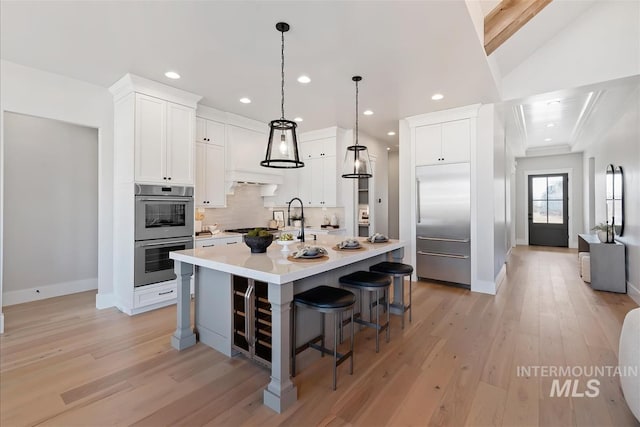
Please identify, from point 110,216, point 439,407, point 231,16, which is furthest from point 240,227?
point 439,407

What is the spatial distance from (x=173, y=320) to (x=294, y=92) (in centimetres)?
314

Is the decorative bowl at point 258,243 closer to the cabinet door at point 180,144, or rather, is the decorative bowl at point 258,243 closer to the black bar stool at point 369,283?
the black bar stool at point 369,283

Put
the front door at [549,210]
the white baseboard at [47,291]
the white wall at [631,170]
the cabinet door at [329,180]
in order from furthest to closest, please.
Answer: the front door at [549,210]
the cabinet door at [329,180]
the white wall at [631,170]
the white baseboard at [47,291]

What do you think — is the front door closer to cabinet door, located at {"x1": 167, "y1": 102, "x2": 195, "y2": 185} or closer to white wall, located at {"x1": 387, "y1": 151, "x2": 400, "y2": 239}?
white wall, located at {"x1": 387, "y1": 151, "x2": 400, "y2": 239}

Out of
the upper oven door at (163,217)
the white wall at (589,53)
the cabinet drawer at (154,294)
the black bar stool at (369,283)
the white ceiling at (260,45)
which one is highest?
the white wall at (589,53)

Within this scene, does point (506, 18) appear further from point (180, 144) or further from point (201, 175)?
point (201, 175)

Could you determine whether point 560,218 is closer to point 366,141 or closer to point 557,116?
point 557,116

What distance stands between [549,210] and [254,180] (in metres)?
9.11

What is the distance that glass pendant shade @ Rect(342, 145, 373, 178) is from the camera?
3.41m

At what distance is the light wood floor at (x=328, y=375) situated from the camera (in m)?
1.84

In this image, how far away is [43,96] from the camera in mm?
3326

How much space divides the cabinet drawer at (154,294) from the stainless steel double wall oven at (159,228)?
0.26 feet

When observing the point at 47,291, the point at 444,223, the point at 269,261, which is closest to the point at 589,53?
the point at 444,223

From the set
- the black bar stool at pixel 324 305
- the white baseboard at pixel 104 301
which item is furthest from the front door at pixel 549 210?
the white baseboard at pixel 104 301
